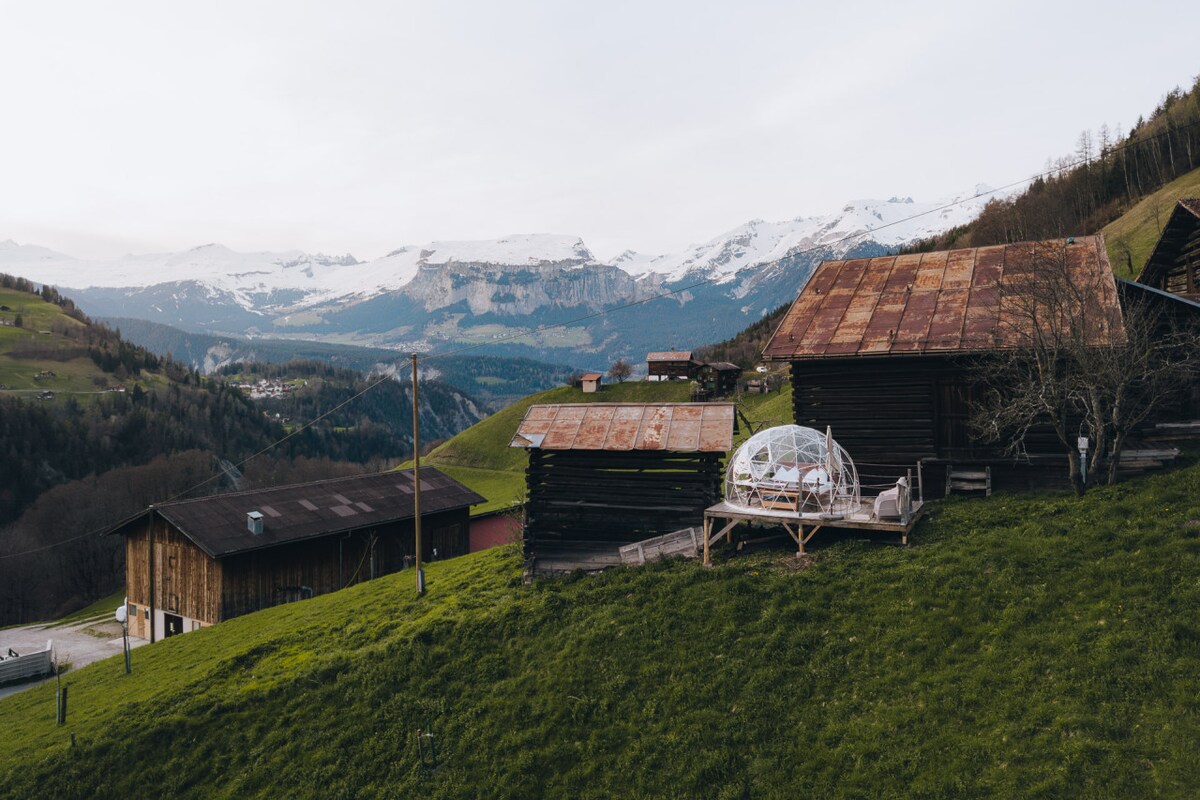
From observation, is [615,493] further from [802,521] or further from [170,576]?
[170,576]

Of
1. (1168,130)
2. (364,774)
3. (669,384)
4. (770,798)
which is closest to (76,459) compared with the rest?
(669,384)

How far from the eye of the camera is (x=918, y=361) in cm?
2608

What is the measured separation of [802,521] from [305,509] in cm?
3327

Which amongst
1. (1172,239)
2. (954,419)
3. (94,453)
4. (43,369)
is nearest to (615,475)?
(954,419)

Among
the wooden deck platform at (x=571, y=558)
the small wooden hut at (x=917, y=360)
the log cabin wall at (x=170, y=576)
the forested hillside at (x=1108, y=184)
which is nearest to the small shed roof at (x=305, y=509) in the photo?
the log cabin wall at (x=170, y=576)

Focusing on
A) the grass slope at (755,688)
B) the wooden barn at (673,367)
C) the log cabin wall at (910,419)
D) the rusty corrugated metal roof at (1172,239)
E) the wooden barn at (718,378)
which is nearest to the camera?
the grass slope at (755,688)

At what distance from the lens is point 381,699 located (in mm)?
19859

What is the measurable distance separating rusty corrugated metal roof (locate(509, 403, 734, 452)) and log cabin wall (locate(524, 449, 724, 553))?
16.8 inches

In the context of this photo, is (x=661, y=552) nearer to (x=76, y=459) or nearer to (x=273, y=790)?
(x=273, y=790)

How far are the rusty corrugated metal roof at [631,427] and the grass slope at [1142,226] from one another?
39.3 metres

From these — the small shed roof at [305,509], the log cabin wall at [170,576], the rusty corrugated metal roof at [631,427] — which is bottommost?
the log cabin wall at [170,576]

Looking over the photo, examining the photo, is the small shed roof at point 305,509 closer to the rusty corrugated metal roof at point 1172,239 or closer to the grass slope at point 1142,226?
the rusty corrugated metal roof at point 1172,239

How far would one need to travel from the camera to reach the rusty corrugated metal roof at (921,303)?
2494 cm

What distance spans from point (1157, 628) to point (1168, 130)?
3284 inches
